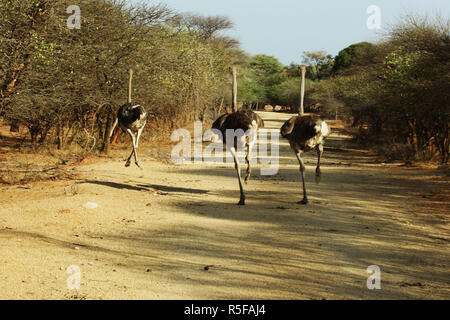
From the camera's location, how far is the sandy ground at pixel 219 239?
5.02 meters

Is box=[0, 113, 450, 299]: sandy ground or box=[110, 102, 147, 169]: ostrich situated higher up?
box=[110, 102, 147, 169]: ostrich

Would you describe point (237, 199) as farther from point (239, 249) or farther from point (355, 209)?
point (239, 249)

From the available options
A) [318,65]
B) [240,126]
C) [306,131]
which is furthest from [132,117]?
[318,65]

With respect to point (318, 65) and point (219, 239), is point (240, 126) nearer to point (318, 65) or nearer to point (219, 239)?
point (219, 239)

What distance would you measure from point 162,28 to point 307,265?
12412 mm

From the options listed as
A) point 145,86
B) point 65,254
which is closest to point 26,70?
point 145,86

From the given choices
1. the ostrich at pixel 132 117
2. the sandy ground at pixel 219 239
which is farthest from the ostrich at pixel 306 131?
the ostrich at pixel 132 117

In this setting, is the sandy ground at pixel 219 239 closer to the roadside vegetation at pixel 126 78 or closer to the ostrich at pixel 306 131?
the ostrich at pixel 306 131

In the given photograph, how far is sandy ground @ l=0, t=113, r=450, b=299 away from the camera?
502 centimetres

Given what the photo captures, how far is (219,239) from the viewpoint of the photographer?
6973mm

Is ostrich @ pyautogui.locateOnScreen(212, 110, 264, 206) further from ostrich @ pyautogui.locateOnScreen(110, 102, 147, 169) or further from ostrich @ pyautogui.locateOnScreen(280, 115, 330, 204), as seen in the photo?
ostrich @ pyautogui.locateOnScreen(110, 102, 147, 169)

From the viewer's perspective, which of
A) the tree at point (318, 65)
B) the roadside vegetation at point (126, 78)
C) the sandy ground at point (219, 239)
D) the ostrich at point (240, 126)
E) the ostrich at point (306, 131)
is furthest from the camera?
the tree at point (318, 65)

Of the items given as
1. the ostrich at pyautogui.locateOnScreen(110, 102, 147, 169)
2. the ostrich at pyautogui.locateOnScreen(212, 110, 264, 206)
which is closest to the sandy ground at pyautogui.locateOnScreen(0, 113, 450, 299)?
the ostrich at pyautogui.locateOnScreen(212, 110, 264, 206)

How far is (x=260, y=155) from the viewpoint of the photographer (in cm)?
1839
